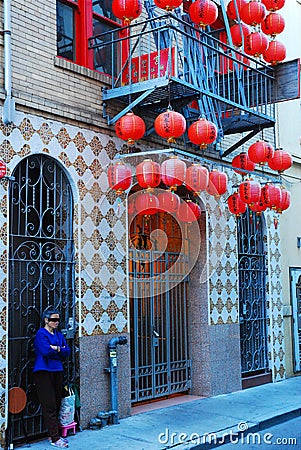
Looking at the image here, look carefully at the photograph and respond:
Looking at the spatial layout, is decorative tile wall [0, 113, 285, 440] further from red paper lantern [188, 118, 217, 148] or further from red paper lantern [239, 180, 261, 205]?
red paper lantern [239, 180, 261, 205]

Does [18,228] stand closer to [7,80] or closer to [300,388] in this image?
[7,80]

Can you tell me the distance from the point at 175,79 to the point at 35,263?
326 cm

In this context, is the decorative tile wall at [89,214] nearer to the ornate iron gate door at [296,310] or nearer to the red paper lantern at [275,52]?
the red paper lantern at [275,52]

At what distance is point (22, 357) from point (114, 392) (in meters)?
1.73

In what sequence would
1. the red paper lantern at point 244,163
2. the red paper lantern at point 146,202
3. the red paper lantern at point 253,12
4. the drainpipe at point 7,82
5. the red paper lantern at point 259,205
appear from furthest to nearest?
1. the red paper lantern at point 244,163
2. the red paper lantern at point 253,12
3. the red paper lantern at point 259,205
4. the red paper lantern at point 146,202
5. the drainpipe at point 7,82

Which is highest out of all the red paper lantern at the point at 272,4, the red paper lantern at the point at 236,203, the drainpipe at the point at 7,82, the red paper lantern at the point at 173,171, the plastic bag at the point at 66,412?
the red paper lantern at the point at 272,4

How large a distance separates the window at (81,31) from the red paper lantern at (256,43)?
8.39 feet

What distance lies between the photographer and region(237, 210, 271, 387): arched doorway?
12.7m

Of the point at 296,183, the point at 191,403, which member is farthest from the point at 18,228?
the point at 296,183

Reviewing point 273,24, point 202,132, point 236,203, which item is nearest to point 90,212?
point 202,132

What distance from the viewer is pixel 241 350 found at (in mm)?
12602

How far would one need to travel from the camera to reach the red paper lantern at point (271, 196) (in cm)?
1055

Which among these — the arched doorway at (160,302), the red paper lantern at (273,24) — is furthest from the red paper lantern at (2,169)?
the red paper lantern at (273,24)

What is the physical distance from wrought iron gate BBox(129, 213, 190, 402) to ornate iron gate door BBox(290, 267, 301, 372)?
343cm
